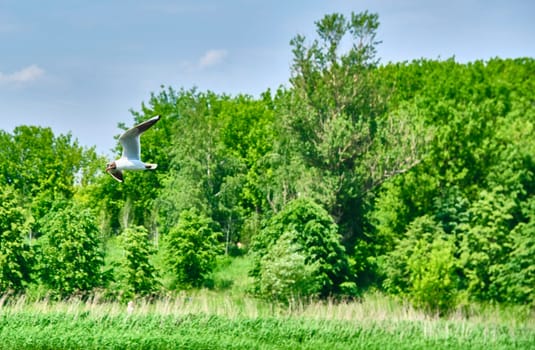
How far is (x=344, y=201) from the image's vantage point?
4056 centimetres

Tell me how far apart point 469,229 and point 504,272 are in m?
2.95

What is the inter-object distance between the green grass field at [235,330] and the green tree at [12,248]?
Answer: 391cm

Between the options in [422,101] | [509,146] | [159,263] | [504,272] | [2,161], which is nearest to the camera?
[504,272]

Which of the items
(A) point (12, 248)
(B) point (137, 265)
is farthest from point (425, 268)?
(A) point (12, 248)

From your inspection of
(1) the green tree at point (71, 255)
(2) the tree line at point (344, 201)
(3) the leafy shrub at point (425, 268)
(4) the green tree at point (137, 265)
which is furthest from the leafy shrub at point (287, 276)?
(1) the green tree at point (71, 255)

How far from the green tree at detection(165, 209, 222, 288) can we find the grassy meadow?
357 inches

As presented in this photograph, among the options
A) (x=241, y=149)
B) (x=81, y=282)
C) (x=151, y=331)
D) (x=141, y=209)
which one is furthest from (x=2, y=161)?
(x=151, y=331)

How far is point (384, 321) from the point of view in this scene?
27234 millimetres

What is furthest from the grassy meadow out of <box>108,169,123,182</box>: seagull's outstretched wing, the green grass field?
<box>108,169,123,182</box>: seagull's outstretched wing

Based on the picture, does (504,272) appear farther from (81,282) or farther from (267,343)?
(81,282)

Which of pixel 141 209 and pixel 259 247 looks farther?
pixel 141 209

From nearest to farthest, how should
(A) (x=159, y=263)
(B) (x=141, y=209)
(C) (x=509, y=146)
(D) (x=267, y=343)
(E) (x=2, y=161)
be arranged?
(D) (x=267, y=343) → (C) (x=509, y=146) → (A) (x=159, y=263) → (B) (x=141, y=209) → (E) (x=2, y=161)

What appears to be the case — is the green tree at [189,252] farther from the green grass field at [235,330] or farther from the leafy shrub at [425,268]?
the green grass field at [235,330]

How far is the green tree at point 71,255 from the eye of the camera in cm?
3359
